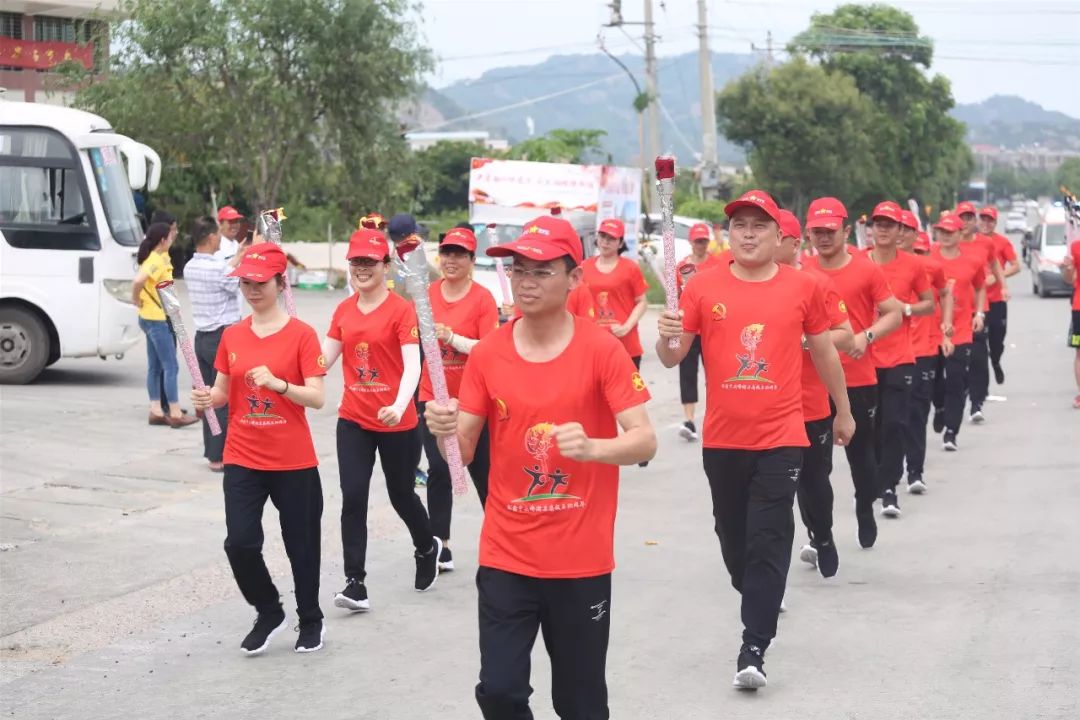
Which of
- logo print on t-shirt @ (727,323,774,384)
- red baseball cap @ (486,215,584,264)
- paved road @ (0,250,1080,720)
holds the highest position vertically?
red baseball cap @ (486,215,584,264)

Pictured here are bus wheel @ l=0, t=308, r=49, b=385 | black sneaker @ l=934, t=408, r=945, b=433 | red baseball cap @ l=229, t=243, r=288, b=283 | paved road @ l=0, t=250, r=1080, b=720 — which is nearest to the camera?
paved road @ l=0, t=250, r=1080, b=720

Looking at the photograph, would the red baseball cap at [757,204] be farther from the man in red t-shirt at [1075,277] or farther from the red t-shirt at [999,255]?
the red t-shirt at [999,255]

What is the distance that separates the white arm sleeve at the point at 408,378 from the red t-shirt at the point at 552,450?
2.53 m

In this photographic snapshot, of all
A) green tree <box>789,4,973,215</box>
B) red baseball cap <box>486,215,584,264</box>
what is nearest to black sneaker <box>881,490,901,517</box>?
red baseball cap <box>486,215,584,264</box>

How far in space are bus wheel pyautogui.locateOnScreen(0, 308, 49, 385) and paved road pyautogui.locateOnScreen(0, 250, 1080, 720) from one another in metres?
4.10

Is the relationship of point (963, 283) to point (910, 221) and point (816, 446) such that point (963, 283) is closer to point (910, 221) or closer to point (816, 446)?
point (910, 221)

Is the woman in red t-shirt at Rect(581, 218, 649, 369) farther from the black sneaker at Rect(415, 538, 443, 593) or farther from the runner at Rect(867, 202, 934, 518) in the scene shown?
the black sneaker at Rect(415, 538, 443, 593)

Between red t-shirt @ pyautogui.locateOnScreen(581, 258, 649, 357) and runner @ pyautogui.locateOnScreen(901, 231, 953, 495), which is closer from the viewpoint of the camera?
runner @ pyautogui.locateOnScreen(901, 231, 953, 495)

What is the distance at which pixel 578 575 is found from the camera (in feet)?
15.8

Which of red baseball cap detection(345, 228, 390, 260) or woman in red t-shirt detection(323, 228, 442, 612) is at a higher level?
red baseball cap detection(345, 228, 390, 260)

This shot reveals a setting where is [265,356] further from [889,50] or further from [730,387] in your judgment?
[889,50]

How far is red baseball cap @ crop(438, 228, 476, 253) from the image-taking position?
332 inches

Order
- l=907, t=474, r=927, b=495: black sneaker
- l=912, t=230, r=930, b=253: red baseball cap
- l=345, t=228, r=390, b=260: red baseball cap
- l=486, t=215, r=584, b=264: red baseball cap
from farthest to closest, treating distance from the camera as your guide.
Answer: l=912, t=230, r=930, b=253: red baseball cap < l=907, t=474, r=927, b=495: black sneaker < l=345, t=228, r=390, b=260: red baseball cap < l=486, t=215, r=584, b=264: red baseball cap

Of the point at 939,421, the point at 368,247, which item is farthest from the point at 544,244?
the point at 939,421
